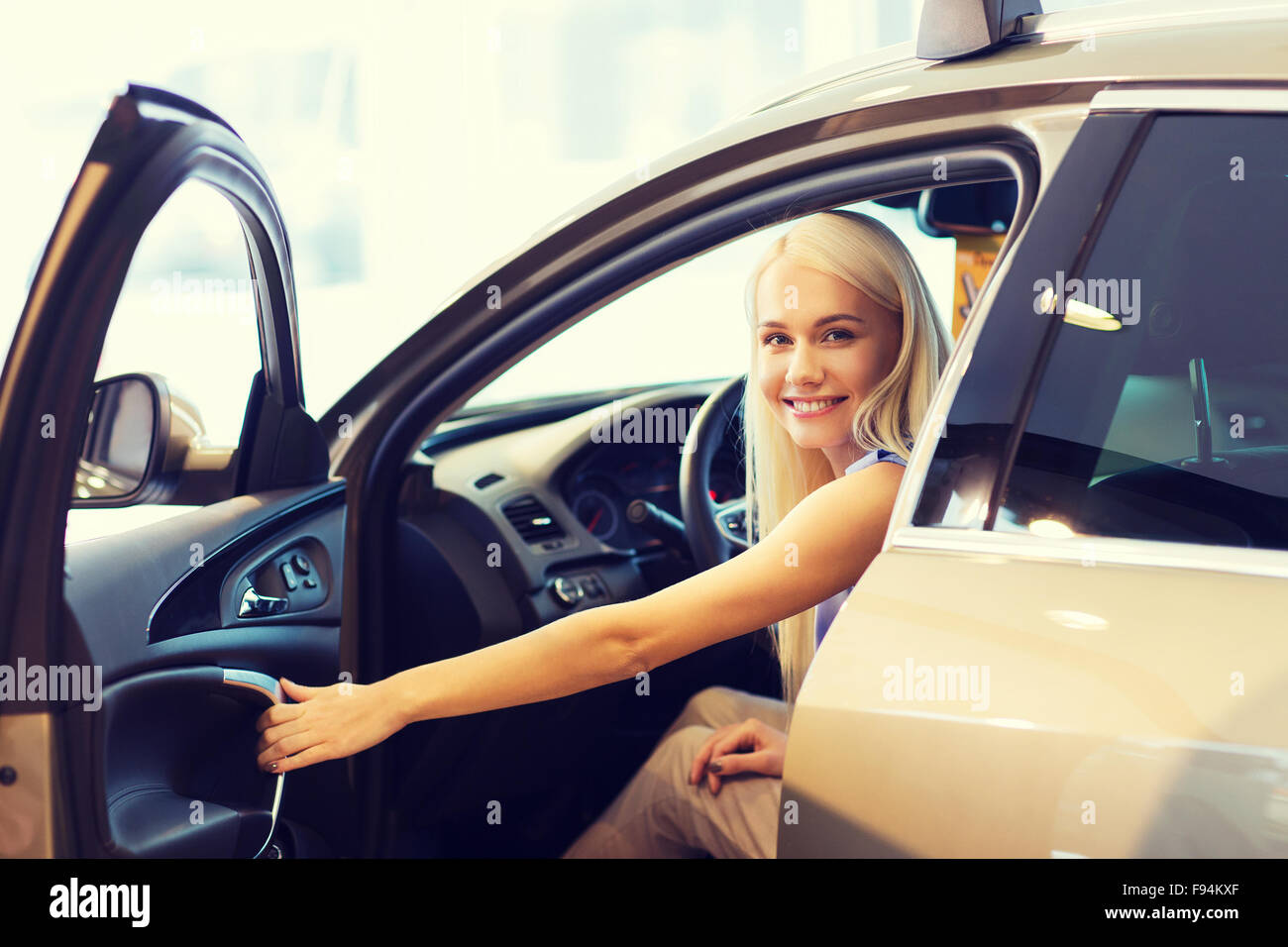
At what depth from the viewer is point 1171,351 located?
1173mm

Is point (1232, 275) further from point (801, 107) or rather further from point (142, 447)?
point (142, 447)

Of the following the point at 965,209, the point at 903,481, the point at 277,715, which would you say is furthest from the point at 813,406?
the point at 965,209

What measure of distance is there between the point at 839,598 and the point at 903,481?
23.9 inches

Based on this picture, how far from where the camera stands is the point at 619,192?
1568 millimetres

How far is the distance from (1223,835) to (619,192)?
1102mm

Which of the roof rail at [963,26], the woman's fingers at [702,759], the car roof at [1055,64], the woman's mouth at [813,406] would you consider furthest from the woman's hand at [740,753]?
the roof rail at [963,26]

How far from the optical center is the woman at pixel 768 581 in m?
1.42

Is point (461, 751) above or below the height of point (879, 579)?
below

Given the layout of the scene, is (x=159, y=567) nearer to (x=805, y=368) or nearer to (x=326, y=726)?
(x=326, y=726)

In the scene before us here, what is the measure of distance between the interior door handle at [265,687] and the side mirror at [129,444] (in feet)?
0.89

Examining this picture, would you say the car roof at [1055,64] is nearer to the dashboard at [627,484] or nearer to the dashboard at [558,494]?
the dashboard at [558,494]
